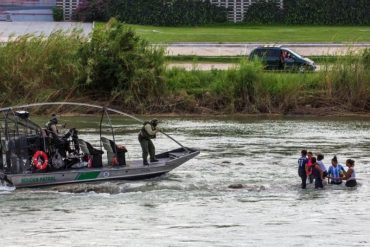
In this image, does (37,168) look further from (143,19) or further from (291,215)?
(143,19)

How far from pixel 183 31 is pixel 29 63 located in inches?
943

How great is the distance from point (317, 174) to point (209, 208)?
422cm

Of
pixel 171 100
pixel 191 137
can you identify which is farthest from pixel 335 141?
pixel 171 100

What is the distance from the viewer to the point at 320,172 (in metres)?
37.0

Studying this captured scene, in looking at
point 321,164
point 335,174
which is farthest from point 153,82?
point 321,164

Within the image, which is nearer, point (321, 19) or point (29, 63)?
point (29, 63)

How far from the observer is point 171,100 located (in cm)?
5950

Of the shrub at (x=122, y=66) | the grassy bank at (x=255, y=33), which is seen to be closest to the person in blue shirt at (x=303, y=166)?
the shrub at (x=122, y=66)

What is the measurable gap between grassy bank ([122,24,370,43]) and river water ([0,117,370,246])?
29.9 meters

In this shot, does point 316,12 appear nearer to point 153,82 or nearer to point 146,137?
point 153,82

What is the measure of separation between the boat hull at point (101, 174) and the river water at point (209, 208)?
0.23m

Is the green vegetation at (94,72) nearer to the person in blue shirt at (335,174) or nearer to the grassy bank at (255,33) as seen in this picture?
the grassy bank at (255,33)

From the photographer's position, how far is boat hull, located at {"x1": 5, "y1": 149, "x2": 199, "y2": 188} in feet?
121

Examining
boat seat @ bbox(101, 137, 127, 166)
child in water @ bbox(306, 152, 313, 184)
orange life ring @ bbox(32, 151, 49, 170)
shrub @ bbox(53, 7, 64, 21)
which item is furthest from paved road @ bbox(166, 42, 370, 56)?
orange life ring @ bbox(32, 151, 49, 170)
